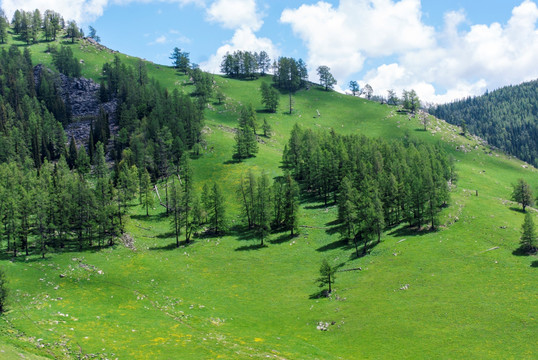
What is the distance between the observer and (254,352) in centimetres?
5122

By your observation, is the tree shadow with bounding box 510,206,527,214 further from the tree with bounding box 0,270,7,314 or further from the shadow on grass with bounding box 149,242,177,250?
the tree with bounding box 0,270,7,314

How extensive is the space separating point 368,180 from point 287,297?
2065 inches

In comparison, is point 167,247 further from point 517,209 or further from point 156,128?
point 517,209

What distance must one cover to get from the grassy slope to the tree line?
5.79 meters

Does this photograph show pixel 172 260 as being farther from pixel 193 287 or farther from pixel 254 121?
pixel 254 121

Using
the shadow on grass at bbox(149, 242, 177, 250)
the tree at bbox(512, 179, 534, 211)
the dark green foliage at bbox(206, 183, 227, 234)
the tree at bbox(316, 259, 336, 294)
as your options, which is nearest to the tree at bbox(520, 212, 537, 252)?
the tree at bbox(316, 259, 336, 294)

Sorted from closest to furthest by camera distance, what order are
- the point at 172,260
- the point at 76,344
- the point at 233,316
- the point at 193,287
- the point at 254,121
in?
the point at 76,344 → the point at 233,316 → the point at 193,287 → the point at 172,260 → the point at 254,121

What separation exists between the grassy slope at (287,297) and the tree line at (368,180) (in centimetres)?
579

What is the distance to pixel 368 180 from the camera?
112188 mm

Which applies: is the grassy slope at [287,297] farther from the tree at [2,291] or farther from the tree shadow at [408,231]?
the tree at [2,291]

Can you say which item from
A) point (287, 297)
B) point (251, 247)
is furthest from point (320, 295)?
point (251, 247)

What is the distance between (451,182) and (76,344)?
138m

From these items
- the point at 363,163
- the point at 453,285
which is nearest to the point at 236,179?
the point at 363,163

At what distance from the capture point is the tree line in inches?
3691
